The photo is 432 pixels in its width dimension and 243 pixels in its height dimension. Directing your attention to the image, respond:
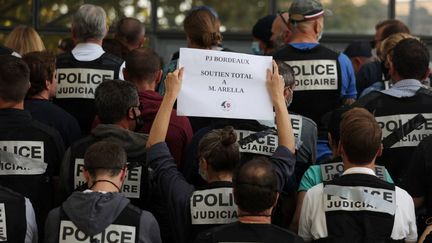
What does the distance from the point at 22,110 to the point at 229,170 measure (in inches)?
57.7

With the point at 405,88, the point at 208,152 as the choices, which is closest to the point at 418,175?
the point at 405,88

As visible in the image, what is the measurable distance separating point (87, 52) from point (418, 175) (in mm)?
2709

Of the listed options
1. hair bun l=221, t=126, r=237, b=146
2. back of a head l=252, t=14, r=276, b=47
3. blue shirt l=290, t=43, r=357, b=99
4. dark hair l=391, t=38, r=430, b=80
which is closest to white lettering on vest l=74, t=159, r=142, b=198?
hair bun l=221, t=126, r=237, b=146

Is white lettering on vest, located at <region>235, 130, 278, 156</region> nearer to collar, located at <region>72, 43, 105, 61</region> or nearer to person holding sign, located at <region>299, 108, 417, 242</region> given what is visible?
person holding sign, located at <region>299, 108, 417, 242</region>

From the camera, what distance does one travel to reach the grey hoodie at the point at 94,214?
546 centimetres

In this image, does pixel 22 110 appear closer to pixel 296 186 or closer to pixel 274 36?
pixel 296 186

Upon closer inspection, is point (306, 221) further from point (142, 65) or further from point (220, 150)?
point (142, 65)

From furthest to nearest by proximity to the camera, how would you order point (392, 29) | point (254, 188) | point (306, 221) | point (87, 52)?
point (392, 29), point (87, 52), point (306, 221), point (254, 188)

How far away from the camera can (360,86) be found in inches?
335

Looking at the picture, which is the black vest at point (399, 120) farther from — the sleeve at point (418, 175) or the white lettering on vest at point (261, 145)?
the white lettering on vest at point (261, 145)

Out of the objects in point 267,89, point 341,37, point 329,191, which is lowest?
point 341,37

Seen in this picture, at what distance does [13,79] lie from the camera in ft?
20.7

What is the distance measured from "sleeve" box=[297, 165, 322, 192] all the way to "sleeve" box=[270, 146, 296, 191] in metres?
0.24

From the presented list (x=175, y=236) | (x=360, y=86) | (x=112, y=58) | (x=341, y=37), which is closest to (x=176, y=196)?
(x=175, y=236)
